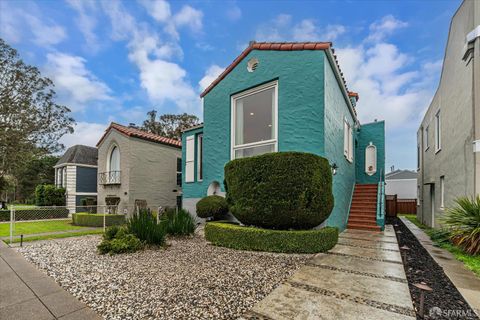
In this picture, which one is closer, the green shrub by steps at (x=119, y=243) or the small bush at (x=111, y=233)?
the green shrub by steps at (x=119, y=243)

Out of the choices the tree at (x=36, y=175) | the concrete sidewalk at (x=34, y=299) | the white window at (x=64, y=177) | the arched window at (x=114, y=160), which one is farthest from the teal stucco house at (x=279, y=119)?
the tree at (x=36, y=175)

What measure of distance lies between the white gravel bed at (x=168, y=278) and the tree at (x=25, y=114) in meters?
14.9

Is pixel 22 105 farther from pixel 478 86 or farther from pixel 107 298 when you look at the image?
pixel 478 86

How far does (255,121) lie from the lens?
9.25 m

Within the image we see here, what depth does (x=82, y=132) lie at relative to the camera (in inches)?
870

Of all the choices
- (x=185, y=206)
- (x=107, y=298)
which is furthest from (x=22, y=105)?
(x=107, y=298)

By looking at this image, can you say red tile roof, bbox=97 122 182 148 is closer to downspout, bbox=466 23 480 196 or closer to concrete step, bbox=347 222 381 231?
concrete step, bbox=347 222 381 231

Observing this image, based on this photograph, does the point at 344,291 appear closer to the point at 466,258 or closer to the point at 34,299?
the point at 466,258

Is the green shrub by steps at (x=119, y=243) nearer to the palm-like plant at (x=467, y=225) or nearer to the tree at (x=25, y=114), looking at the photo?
the palm-like plant at (x=467, y=225)

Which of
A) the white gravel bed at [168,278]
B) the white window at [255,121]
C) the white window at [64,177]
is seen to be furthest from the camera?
the white window at [64,177]

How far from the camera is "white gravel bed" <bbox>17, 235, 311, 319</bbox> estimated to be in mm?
3141

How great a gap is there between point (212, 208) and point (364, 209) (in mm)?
7419

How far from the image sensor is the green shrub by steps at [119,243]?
19.9 ft

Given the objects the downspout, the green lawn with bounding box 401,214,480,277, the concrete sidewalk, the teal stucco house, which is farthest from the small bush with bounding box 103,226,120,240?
the downspout
